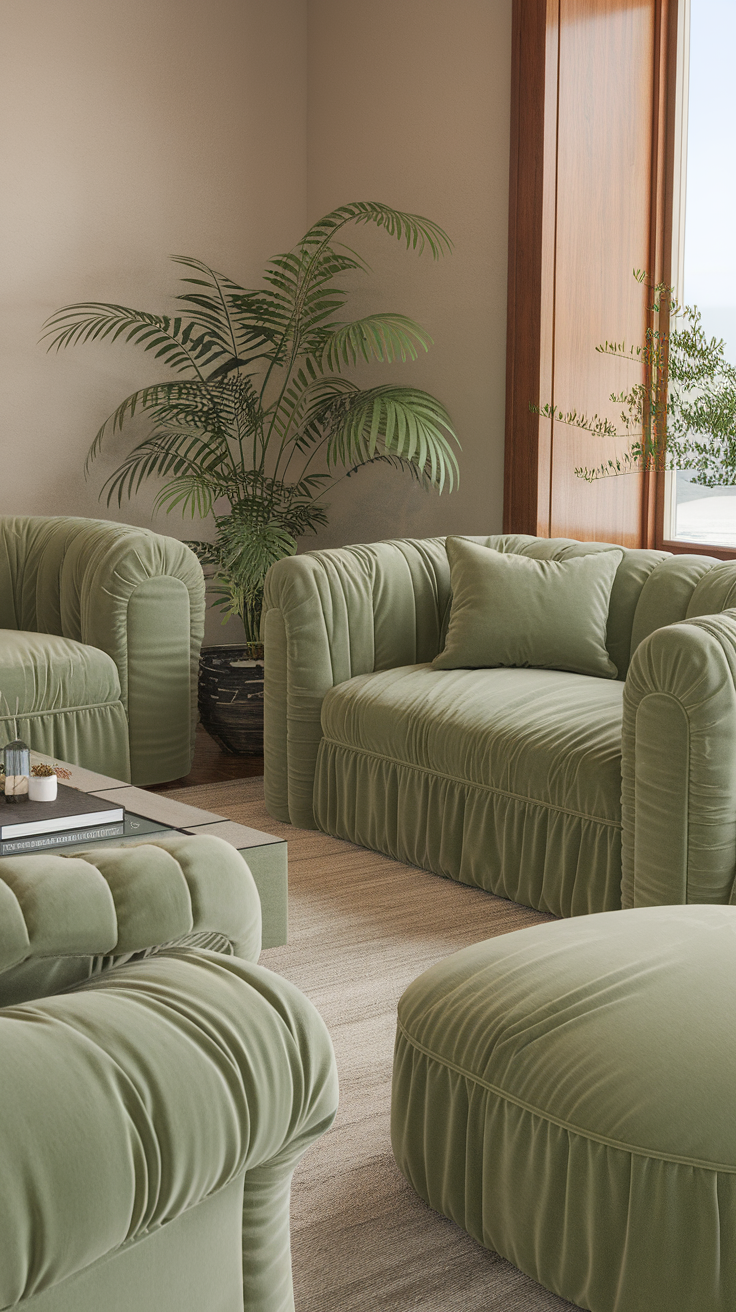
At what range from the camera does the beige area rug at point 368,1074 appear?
1482mm

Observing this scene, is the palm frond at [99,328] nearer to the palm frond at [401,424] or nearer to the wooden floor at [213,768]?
the palm frond at [401,424]

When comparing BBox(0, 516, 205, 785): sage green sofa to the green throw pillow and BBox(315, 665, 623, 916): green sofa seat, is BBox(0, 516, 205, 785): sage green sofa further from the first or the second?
the green throw pillow

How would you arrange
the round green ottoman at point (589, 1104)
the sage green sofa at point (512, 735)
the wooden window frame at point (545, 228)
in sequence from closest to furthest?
the round green ottoman at point (589, 1104), the sage green sofa at point (512, 735), the wooden window frame at point (545, 228)

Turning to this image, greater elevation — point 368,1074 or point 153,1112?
point 153,1112

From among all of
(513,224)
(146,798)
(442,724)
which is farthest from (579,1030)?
(513,224)

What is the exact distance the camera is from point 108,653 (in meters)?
3.52

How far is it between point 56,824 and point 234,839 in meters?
0.31

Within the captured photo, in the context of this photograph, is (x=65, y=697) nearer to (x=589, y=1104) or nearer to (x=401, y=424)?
(x=401, y=424)

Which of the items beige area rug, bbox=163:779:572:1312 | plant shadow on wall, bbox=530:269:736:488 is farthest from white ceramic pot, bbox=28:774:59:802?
plant shadow on wall, bbox=530:269:736:488

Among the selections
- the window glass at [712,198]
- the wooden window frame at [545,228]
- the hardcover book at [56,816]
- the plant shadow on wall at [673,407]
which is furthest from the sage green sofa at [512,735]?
the hardcover book at [56,816]

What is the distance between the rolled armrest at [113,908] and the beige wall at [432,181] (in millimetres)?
3336

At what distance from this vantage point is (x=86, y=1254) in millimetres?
750

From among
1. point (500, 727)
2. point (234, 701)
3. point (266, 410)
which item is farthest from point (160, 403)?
point (500, 727)

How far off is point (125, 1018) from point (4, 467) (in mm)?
3824
